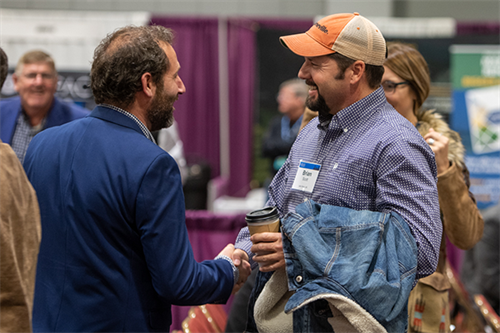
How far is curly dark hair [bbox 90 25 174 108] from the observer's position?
1.66m

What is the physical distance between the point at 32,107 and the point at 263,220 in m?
2.43

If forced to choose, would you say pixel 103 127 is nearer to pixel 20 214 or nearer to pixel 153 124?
pixel 153 124

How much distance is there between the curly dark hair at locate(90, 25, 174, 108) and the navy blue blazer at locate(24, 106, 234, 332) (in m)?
0.13

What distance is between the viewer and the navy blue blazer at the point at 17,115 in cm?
342

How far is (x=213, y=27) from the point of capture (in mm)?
8102

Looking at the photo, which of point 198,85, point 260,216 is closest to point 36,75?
point 260,216

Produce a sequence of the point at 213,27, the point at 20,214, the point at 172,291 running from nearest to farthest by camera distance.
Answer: the point at 20,214, the point at 172,291, the point at 213,27

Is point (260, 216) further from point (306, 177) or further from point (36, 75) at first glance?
point (36, 75)

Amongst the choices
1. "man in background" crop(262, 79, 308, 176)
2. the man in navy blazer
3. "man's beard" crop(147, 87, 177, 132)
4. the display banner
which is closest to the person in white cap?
the man in navy blazer

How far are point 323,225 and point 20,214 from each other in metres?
0.87

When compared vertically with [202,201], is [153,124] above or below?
above

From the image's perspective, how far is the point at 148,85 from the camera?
1.71 meters

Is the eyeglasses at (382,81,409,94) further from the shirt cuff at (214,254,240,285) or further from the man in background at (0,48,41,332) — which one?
the man in background at (0,48,41,332)

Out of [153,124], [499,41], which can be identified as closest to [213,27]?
[499,41]
